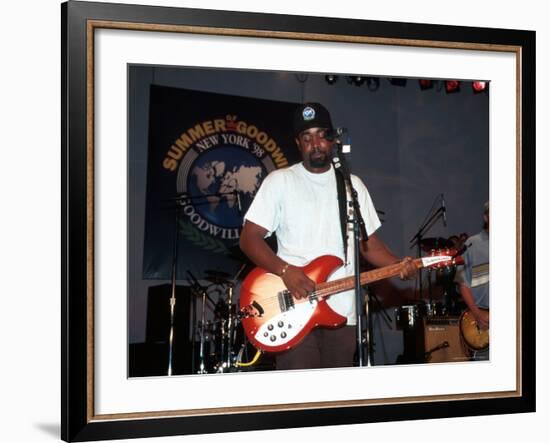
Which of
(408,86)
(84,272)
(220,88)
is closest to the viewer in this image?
(84,272)

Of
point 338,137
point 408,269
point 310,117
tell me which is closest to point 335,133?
point 338,137

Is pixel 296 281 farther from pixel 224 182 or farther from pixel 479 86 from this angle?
pixel 479 86

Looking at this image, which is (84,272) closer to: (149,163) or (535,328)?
(149,163)

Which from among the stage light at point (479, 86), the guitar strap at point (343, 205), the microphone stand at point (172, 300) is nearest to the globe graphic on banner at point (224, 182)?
the microphone stand at point (172, 300)

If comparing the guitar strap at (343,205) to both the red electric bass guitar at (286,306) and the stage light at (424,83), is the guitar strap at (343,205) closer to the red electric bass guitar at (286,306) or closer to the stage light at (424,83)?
the red electric bass guitar at (286,306)

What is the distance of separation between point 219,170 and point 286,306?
70 cm

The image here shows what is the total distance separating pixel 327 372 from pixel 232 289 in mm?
596

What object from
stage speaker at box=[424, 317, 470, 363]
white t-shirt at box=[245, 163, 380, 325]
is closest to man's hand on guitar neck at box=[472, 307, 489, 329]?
stage speaker at box=[424, 317, 470, 363]

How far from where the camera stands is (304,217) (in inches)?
175

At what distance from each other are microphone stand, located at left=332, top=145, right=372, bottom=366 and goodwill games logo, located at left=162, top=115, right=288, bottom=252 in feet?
0.98

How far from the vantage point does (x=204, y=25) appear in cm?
420

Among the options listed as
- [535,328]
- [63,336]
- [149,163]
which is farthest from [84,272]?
[535,328]

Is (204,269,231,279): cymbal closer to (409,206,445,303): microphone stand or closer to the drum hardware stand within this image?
the drum hardware stand

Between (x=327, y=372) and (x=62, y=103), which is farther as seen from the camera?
(x=327, y=372)
